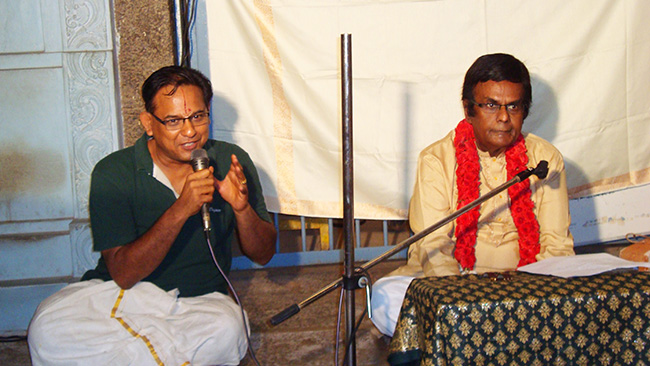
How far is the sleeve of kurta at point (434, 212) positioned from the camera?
3.06 metres

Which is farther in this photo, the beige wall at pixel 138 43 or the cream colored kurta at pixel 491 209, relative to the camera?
the beige wall at pixel 138 43

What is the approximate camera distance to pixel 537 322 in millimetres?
2086

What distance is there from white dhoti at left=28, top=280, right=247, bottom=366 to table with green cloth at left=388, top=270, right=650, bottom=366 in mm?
955

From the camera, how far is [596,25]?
402 centimetres

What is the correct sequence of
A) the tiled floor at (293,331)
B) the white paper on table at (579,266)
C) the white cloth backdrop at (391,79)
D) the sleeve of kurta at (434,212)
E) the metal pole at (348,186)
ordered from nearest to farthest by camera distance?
the metal pole at (348,186) → the white paper on table at (579,266) → the sleeve of kurta at (434,212) → the tiled floor at (293,331) → the white cloth backdrop at (391,79)

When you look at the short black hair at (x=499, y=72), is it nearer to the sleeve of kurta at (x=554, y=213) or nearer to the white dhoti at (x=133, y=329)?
the sleeve of kurta at (x=554, y=213)

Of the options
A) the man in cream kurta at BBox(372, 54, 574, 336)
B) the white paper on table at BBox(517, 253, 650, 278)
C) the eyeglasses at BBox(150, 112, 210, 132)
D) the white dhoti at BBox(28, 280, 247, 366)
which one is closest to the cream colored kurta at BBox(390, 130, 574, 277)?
the man in cream kurta at BBox(372, 54, 574, 336)

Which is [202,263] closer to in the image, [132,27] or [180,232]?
[180,232]

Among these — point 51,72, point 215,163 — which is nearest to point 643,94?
point 215,163

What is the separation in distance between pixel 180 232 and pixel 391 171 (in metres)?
1.64

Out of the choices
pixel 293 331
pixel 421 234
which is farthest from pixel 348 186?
pixel 293 331

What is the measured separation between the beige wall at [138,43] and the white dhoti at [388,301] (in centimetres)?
186

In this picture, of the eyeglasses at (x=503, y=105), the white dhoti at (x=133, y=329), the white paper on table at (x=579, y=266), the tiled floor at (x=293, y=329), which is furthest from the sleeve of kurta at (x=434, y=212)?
the white dhoti at (x=133, y=329)

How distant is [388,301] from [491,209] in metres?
0.84
